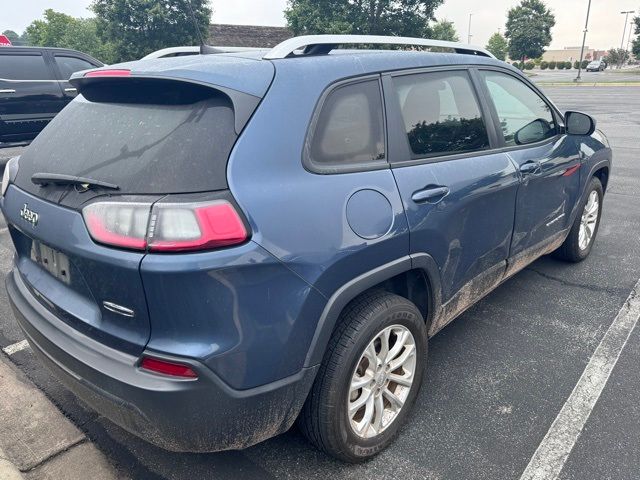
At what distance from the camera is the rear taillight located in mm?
1575

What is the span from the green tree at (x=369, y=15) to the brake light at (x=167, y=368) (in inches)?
1114

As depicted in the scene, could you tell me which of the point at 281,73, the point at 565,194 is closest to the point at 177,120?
the point at 281,73

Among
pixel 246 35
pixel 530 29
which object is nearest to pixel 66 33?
pixel 246 35

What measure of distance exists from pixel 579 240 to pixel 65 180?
3967 millimetres

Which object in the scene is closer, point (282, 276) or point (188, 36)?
point (282, 276)

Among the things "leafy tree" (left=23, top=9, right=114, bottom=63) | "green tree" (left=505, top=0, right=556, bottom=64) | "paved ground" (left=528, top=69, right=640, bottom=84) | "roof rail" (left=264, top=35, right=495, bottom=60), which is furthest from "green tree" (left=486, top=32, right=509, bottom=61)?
"roof rail" (left=264, top=35, right=495, bottom=60)

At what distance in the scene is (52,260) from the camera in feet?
6.53

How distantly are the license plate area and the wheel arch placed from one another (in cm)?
100

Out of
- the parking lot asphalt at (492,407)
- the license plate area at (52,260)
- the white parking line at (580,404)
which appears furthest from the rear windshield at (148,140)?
the white parking line at (580,404)

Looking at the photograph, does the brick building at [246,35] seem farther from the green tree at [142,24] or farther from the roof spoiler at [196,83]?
the roof spoiler at [196,83]

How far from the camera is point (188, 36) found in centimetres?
2458

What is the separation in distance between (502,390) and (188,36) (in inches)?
1012

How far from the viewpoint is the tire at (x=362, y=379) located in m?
1.94

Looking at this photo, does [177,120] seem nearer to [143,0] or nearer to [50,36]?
[143,0]
